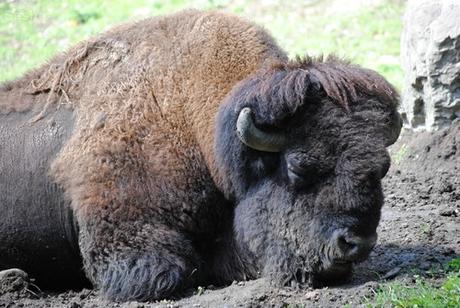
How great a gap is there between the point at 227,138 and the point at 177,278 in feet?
2.93

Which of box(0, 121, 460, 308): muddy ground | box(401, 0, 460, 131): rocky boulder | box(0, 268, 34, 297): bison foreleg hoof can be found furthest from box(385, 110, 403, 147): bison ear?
box(0, 268, 34, 297): bison foreleg hoof

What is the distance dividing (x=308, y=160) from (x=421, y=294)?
0.97 m

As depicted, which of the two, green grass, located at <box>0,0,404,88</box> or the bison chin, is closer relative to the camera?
the bison chin

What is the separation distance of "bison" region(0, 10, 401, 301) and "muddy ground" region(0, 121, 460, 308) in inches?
6.1

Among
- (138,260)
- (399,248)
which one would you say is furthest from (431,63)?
(138,260)

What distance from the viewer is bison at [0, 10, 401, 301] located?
16.9ft

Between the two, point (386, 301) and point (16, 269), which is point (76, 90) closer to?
point (16, 269)

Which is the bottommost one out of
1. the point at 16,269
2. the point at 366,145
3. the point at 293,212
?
the point at 16,269

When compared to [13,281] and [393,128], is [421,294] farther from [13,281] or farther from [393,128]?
[13,281]

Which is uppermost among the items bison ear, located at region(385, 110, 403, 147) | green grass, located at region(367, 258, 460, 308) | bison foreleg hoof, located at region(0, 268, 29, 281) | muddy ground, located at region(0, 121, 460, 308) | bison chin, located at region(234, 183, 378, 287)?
bison ear, located at region(385, 110, 403, 147)

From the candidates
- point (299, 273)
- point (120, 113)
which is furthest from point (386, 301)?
point (120, 113)

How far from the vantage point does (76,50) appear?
6195mm

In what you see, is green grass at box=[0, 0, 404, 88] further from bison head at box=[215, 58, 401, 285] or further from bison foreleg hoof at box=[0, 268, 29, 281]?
bison foreleg hoof at box=[0, 268, 29, 281]

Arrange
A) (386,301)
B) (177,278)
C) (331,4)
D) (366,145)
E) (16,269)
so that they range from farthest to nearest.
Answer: (331,4)
(16,269)
(177,278)
(366,145)
(386,301)
